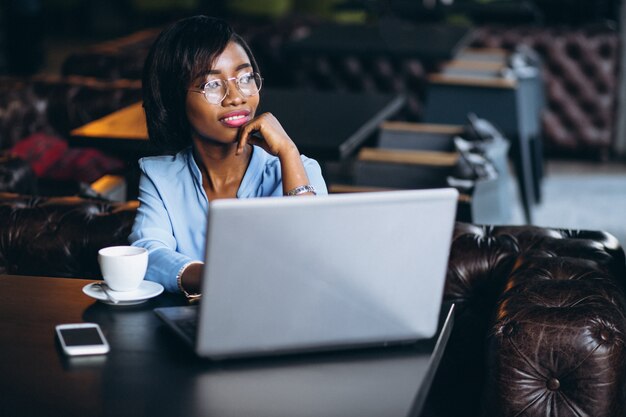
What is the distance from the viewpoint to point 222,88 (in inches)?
75.0

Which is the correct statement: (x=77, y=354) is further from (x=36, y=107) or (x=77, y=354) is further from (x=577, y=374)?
(x=36, y=107)

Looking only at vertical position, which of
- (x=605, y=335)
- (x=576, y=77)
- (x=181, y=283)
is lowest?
→ (x=576, y=77)

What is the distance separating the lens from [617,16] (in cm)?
700

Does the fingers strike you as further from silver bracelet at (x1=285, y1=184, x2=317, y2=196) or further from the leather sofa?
the leather sofa

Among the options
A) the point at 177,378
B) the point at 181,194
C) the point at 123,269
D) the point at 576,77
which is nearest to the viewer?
the point at 177,378

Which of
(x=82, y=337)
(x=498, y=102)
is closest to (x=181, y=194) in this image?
(x=82, y=337)

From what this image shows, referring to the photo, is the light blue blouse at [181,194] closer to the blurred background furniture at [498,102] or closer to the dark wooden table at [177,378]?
the dark wooden table at [177,378]

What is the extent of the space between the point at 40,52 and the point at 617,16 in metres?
5.69

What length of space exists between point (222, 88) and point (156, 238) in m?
0.32

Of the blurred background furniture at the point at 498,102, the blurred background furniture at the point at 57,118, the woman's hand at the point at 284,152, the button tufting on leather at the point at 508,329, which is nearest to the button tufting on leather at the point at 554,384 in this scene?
the button tufting on leather at the point at 508,329

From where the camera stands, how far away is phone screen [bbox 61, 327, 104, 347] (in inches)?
58.3

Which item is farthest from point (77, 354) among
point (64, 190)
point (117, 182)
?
point (64, 190)

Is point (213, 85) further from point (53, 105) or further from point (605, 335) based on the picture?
point (53, 105)

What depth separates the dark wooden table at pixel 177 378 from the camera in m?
1.30
